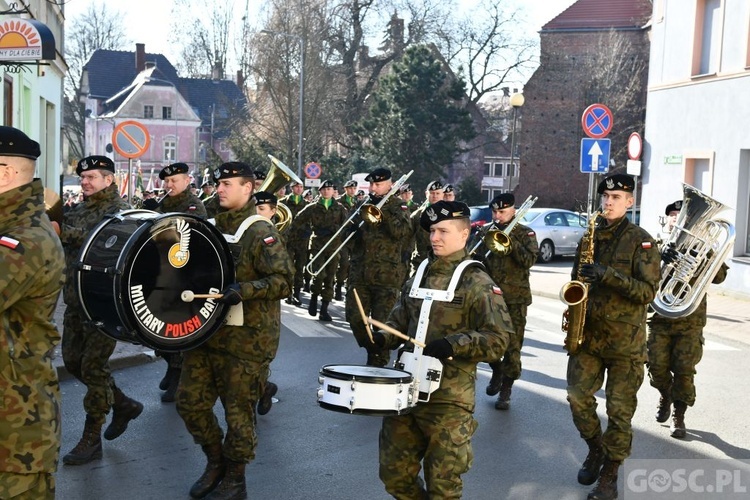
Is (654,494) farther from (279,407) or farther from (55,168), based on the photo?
(55,168)

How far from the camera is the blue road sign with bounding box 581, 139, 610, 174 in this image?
15.8m

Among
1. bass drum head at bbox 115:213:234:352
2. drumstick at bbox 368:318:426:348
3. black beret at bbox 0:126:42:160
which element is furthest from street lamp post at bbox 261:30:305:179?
black beret at bbox 0:126:42:160

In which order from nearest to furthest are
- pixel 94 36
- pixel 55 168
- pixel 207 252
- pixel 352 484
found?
1. pixel 207 252
2. pixel 352 484
3. pixel 55 168
4. pixel 94 36

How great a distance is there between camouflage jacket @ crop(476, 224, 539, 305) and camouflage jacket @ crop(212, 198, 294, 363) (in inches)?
139

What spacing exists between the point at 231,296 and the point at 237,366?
1.75 feet

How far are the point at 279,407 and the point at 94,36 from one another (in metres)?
67.7

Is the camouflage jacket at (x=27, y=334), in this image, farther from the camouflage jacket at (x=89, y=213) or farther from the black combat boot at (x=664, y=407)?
the black combat boot at (x=664, y=407)

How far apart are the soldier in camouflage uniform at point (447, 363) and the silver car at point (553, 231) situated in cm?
2196

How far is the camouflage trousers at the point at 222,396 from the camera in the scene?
5820 mm

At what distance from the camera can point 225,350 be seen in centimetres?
586

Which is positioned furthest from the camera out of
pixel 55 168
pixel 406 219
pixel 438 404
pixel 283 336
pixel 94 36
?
Result: pixel 94 36

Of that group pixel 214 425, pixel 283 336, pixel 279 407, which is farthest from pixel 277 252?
pixel 283 336

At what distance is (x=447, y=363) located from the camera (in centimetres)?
480

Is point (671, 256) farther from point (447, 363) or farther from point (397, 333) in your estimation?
point (397, 333)
